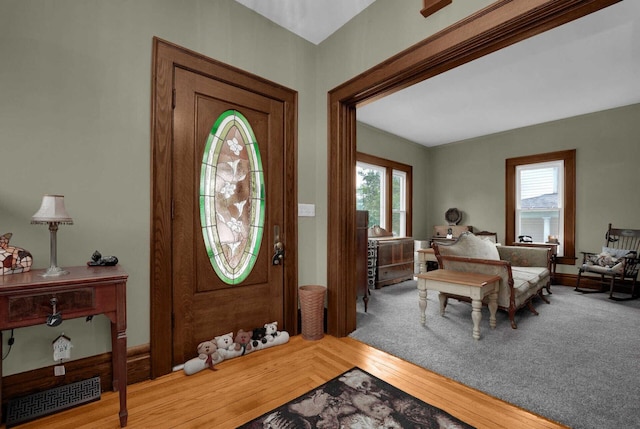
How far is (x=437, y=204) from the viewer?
22.4 feet

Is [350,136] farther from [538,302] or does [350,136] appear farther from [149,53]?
[538,302]

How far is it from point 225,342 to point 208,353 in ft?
0.48

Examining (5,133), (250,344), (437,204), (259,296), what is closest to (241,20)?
(5,133)

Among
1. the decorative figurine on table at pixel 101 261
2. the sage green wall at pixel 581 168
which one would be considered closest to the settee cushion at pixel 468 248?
the sage green wall at pixel 581 168

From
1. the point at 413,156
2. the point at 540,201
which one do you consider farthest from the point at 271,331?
the point at 540,201

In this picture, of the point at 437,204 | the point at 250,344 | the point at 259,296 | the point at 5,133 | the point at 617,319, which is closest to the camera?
the point at 5,133

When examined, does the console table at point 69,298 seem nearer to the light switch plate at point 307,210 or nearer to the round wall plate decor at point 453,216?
the light switch plate at point 307,210

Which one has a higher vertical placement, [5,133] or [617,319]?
[5,133]

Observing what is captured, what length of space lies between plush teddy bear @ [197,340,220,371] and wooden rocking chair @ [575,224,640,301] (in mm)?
5320

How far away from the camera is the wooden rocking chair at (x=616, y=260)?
407 centimetres

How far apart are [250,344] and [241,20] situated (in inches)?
108

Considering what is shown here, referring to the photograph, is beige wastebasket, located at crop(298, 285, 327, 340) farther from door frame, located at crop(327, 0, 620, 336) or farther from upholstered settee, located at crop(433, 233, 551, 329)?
upholstered settee, located at crop(433, 233, 551, 329)

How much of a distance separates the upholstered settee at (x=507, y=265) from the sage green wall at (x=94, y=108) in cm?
235

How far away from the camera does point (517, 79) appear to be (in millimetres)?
3633
